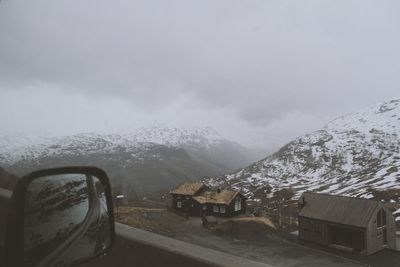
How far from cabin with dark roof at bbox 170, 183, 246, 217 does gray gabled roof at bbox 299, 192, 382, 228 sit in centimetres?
1544

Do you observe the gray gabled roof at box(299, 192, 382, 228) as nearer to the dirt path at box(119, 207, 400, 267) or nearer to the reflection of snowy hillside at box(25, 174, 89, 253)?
the dirt path at box(119, 207, 400, 267)

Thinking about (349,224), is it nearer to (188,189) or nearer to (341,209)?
(341,209)

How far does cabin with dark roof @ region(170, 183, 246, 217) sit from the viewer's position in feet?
187

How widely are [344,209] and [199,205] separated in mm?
23876

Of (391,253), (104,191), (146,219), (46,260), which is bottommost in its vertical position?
(391,253)

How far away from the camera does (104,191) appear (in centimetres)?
342

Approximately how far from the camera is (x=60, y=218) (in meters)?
2.64

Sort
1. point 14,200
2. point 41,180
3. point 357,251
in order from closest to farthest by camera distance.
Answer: point 14,200, point 41,180, point 357,251

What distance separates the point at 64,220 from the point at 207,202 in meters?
56.1

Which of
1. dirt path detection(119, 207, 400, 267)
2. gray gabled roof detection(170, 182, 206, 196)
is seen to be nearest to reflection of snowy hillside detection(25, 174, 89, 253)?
dirt path detection(119, 207, 400, 267)

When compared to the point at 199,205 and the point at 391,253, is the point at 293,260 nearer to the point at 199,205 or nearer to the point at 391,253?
the point at 391,253

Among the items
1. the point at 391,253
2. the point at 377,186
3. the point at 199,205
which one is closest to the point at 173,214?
the point at 199,205

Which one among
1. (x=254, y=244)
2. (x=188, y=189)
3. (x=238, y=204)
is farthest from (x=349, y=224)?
(x=188, y=189)

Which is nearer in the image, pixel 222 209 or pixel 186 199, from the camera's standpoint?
pixel 222 209
